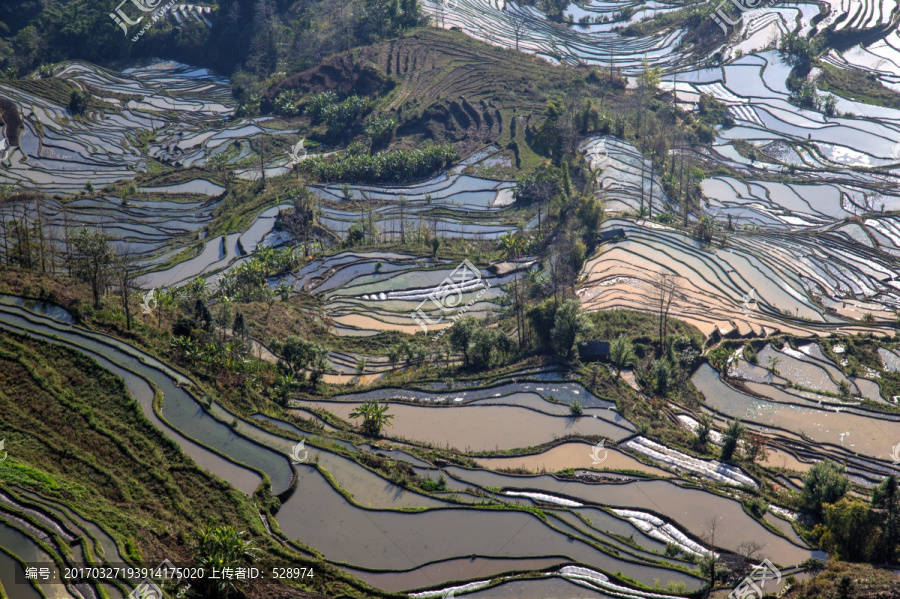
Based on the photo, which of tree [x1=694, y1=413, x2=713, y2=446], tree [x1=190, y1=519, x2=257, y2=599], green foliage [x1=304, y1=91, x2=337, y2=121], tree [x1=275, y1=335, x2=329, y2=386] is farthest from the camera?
green foliage [x1=304, y1=91, x2=337, y2=121]

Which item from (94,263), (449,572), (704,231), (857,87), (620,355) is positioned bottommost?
(449,572)

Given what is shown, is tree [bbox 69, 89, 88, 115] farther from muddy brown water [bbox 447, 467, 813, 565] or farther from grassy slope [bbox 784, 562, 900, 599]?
grassy slope [bbox 784, 562, 900, 599]

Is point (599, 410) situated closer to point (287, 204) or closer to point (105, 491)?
point (105, 491)

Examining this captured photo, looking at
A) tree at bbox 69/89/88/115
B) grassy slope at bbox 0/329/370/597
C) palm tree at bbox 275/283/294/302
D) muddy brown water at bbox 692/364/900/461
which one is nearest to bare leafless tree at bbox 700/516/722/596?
muddy brown water at bbox 692/364/900/461

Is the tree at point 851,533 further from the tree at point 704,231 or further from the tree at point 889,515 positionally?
the tree at point 704,231

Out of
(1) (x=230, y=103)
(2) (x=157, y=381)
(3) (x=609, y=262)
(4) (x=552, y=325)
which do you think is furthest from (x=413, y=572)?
(1) (x=230, y=103)

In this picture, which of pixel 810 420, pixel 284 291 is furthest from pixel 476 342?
pixel 810 420

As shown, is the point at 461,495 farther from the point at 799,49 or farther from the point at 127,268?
the point at 799,49
